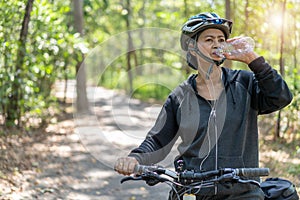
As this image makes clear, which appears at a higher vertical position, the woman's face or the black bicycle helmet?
the black bicycle helmet

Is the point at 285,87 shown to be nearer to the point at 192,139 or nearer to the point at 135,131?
the point at 192,139

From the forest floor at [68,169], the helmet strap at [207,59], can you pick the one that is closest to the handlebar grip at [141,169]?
the helmet strap at [207,59]

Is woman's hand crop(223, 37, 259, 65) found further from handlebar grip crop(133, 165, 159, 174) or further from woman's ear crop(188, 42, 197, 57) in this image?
handlebar grip crop(133, 165, 159, 174)

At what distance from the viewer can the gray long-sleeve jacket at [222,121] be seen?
2945 mm

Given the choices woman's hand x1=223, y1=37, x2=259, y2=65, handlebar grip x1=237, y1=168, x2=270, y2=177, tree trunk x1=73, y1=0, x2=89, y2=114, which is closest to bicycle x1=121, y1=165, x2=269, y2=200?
handlebar grip x1=237, y1=168, x2=270, y2=177

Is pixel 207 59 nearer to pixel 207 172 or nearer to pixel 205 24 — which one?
pixel 205 24

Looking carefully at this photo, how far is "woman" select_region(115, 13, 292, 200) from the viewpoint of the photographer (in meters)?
2.94

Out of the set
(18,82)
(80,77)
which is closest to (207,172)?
(18,82)

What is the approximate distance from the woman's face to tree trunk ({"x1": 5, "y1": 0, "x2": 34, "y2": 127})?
691 cm

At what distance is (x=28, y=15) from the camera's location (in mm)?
9555

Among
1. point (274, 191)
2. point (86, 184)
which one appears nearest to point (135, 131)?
point (274, 191)

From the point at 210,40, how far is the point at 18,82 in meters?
7.46

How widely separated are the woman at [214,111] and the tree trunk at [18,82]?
6880 millimetres

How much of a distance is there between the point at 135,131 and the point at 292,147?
23.5 feet
